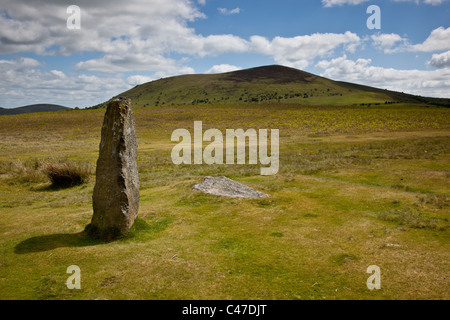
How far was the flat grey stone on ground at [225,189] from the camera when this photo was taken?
17.4 metres

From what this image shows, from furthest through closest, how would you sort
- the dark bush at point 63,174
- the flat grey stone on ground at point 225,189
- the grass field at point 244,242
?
the dark bush at point 63,174
the flat grey stone on ground at point 225,189
the grass field at point 244,242

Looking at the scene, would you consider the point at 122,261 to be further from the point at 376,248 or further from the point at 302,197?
the point at 302,197

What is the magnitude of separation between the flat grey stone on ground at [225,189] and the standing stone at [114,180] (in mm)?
6869

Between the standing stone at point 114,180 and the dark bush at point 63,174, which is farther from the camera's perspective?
the dark bush at point 63,174

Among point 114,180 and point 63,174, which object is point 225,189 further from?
point 63,174

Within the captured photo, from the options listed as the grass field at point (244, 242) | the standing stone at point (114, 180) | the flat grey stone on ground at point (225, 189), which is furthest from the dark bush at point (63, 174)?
the standing stone at point (114, 180)

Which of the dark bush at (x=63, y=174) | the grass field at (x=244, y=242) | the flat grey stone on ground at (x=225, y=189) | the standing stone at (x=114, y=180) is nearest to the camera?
the grass field at (x=244, y=242)

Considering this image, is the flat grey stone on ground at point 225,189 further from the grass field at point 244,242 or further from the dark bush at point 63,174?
the dark bush at point 63,174

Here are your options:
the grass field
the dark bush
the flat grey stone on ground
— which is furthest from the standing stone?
the dark bush

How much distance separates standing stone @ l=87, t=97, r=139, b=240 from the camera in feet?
36.8

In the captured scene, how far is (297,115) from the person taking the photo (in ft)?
309

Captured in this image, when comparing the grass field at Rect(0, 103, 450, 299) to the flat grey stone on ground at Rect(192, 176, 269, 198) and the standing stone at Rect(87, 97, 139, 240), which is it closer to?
the standing stone at Rect(87, 97, 139, 240)

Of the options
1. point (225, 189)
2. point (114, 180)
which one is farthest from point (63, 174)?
point (114, 180)
